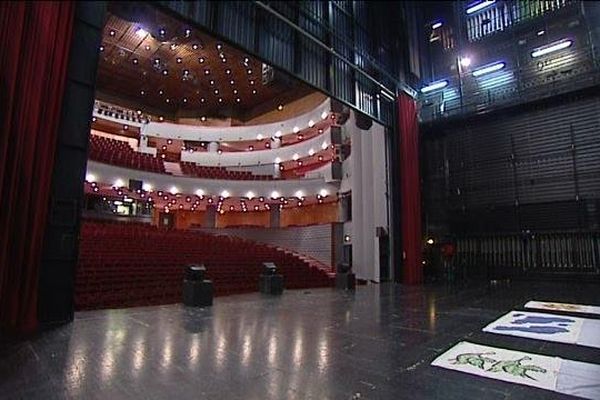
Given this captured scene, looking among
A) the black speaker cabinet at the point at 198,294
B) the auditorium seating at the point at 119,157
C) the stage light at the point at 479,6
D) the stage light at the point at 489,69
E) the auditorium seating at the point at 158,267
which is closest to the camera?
the black speaker cabinet at the point at 198,294

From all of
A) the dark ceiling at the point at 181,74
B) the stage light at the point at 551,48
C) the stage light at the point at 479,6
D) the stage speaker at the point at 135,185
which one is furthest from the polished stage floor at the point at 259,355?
the stage speaker at the point at 135,185

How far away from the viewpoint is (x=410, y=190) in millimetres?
12023

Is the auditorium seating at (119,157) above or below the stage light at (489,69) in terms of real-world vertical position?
below

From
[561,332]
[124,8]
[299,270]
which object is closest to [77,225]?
[124,8]

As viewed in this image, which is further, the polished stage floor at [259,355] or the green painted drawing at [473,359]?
the green painted drawing at [473,359]

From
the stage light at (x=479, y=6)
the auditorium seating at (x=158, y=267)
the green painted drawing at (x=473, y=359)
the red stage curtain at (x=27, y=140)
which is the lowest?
the green painted drawing at (x=473, y=359)

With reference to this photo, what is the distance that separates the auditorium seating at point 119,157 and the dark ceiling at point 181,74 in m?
4.13

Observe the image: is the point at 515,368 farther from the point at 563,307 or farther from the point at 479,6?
the point at 479,6

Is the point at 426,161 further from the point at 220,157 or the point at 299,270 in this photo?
the point at 220,157

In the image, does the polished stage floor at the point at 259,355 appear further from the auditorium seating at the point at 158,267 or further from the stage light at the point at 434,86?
the stage light at the point at 434,86

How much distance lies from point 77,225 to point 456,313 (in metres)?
5.98

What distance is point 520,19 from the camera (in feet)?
39.5

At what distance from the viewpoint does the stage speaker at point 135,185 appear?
1716 centimetres

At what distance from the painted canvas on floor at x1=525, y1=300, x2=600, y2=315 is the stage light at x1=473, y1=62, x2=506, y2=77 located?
8.68m
